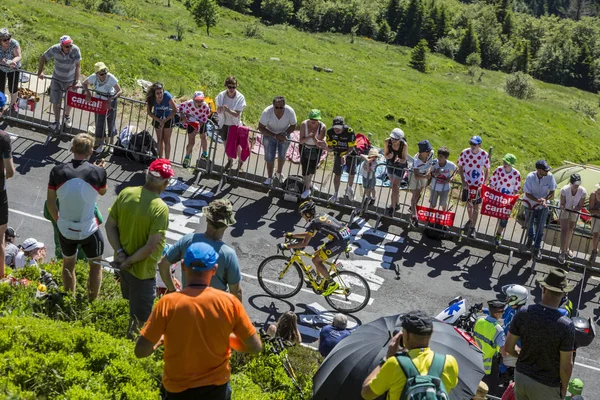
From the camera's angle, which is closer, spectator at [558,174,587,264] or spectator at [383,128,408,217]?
spectator at [558,174,587,264]

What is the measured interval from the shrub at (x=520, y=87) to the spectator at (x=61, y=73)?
62857 millimetres

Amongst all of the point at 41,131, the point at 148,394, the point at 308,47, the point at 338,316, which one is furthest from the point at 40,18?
the point at 308,47

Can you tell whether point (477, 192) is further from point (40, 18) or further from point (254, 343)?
point (40, 18)

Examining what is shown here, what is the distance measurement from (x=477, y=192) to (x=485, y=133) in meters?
35.1

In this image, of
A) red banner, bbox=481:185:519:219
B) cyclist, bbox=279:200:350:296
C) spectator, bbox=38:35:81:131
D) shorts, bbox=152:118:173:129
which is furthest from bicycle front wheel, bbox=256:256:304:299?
spectator, bbox=38:35:81:131

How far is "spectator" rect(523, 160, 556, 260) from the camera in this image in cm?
1441

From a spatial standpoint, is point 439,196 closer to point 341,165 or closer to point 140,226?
point 341,165

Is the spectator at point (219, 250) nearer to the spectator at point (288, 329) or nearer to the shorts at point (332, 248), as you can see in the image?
the spectator at point (288, 329)

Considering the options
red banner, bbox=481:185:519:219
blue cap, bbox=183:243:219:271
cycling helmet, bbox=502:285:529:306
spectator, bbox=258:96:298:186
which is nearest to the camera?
blue cap, bbox=183:243:219:271

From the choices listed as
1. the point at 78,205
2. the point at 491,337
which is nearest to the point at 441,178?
the point at 491,337

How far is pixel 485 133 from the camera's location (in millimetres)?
48938

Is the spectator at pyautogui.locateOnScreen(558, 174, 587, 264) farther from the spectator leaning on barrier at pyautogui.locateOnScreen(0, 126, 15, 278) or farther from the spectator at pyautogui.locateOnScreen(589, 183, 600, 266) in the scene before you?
the spectator leaning on barrier at pyautogui.locateOnScreen(0, 126, 15, 278)

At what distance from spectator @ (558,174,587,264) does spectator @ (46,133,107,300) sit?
8913 mm

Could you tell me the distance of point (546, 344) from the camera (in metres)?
7.37
